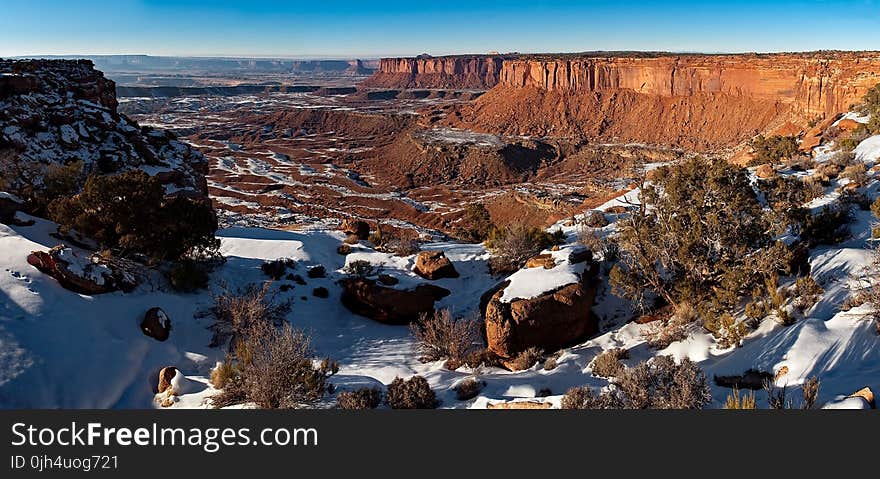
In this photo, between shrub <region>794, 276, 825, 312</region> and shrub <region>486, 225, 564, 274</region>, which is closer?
shrub <region>794, 276, 825, 312</region>

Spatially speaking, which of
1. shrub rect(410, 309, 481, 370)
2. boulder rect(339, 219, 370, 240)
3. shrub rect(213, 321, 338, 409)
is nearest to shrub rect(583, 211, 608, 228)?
boulder rect(339, 219, 370, 240)

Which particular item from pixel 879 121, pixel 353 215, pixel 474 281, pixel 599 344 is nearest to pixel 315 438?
pixel 599 344

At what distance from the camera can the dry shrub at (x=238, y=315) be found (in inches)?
446

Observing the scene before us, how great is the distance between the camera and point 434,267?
15484 millimetres

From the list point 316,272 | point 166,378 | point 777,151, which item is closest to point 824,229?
point 316,272

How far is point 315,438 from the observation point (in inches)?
221

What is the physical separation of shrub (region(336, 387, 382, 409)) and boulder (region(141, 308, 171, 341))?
5224 mm

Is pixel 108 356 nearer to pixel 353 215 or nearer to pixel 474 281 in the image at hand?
pixel 474 281

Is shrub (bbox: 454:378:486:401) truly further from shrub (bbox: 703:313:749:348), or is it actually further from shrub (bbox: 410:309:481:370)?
shrub (bbox: 703:313:749:348)

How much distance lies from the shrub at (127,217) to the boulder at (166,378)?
4.58 metres

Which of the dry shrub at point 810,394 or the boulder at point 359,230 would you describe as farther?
the boulder at point 359,230

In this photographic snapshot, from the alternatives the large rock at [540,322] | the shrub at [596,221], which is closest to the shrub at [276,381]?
the large rock at [540,322]

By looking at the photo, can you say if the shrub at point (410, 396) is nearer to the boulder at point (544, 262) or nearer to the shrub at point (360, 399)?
the shrub at point (360, 399)

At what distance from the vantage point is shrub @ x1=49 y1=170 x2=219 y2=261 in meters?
12.7
